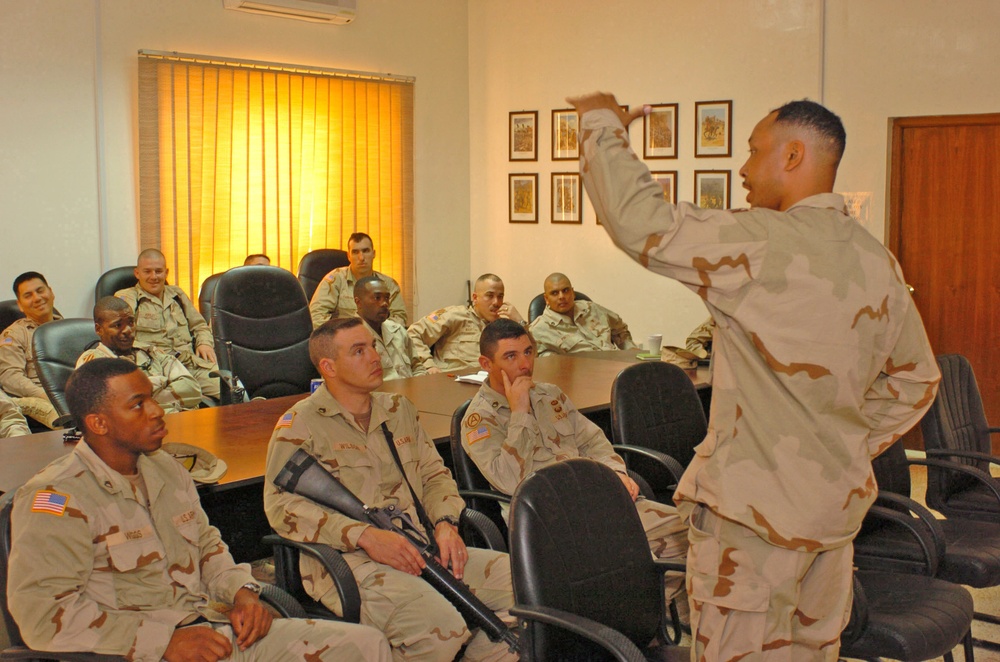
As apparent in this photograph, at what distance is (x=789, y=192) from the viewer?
1.80 meters

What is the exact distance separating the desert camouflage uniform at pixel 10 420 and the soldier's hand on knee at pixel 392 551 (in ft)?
9.93

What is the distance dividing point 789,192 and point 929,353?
1.36ft

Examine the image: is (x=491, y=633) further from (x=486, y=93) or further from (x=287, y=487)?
(x=486, y=93)

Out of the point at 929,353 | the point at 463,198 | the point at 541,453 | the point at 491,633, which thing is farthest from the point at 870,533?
the point at 463,198

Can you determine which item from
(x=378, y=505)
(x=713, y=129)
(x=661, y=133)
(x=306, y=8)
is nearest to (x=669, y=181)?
(x=661, y=133)

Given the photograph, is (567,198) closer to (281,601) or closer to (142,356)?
(142,356)

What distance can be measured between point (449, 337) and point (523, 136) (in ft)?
9.16

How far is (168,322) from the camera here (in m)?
6.35

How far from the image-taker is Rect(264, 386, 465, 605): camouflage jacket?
9.05ft

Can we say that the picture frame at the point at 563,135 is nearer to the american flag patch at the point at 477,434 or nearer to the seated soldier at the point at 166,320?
the seated soldier at the point at 166,320

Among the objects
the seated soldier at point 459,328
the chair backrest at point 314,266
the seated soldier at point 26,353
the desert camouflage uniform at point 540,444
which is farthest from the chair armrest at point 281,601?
the chair backrest at point 314,266

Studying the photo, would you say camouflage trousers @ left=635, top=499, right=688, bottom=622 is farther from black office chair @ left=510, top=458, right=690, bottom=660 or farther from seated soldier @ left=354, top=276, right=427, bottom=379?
seated soldier @ left=354, top=276, right=427, bottom=379

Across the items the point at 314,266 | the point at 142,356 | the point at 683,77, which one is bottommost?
the point at 142,356

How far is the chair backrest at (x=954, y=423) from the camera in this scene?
3805mm
